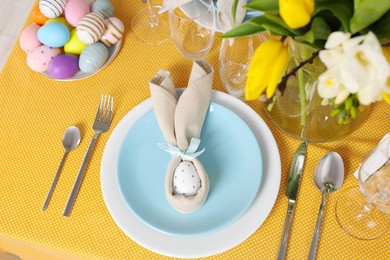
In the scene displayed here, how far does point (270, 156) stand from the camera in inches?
29.9

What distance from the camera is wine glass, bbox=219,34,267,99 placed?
2.74ft

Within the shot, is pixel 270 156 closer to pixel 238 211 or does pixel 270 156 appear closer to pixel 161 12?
pixel 238 211

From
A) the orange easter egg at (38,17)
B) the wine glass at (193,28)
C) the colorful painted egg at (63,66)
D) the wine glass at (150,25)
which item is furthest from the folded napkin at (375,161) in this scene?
the orange easter egg at (38,17)

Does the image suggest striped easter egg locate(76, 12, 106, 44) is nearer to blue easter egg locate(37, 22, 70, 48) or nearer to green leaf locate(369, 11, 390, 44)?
blue easter egg locate(37, 22, 70, 48)

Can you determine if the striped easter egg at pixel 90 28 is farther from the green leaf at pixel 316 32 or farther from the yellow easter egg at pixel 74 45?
the green leaf at pixel 316 32

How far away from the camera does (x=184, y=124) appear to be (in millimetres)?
750

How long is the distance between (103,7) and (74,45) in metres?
0.11

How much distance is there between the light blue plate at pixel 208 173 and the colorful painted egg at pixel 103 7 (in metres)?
0.27

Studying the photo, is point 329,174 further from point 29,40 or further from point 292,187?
Result: point 29,40

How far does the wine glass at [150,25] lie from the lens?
93cm

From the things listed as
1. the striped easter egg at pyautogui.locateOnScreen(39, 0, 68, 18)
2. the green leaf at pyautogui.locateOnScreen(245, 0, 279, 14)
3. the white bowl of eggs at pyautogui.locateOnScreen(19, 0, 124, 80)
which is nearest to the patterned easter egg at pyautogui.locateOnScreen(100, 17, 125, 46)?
the white bowl of eggs at pyautogui.locateOnScreen(19, 0, 124, 80)

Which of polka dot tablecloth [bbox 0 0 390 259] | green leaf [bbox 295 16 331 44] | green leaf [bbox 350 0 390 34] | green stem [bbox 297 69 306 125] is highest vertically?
green leaf [bbox 350 0 390 34]

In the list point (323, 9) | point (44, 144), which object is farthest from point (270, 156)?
point (44, 144)

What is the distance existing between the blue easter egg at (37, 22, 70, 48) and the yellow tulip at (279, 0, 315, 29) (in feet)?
1.81
